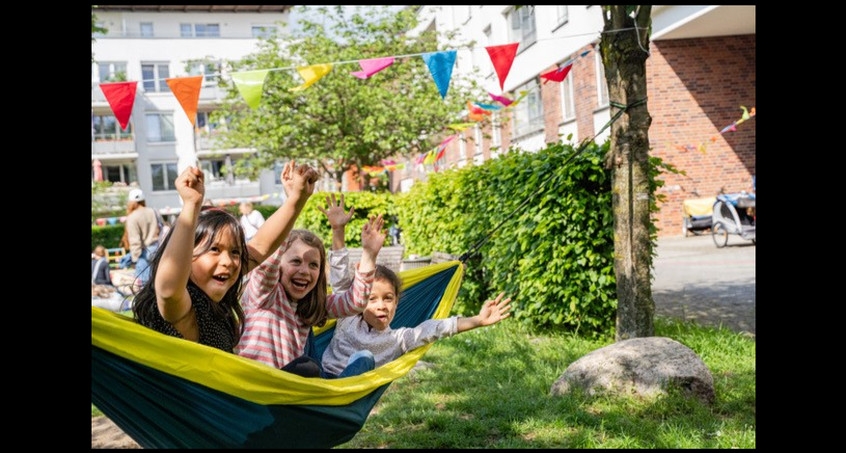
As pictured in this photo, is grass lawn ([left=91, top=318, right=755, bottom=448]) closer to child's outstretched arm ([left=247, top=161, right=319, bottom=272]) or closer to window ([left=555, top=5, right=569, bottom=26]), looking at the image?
child's outstretched arm ([left=247, top=161, right=319, bottom=272])

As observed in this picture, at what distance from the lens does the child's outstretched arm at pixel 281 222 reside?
2.72 metres

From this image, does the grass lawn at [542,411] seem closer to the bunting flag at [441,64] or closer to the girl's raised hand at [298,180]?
the girl's raised hand at [298,180]

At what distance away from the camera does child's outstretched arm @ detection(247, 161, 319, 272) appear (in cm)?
272

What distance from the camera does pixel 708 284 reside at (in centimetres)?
895

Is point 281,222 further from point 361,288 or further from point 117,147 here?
point 117,147

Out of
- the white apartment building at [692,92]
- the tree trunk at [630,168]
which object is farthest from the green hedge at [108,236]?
the tree trunk at [630,168]

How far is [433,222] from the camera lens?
9.74m

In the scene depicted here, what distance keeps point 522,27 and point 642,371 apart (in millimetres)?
18406

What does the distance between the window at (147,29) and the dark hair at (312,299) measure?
135 ft

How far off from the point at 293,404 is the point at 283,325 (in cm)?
48

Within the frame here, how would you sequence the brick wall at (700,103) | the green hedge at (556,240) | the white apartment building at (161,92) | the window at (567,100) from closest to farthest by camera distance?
the green hedge at (556,240), the brick wall at (700,103), the window at (567,100), the white apartment building at (161,92)

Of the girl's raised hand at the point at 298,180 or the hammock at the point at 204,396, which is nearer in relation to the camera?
the hammock at the point at 204,396
